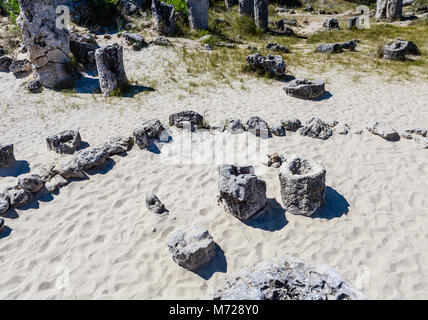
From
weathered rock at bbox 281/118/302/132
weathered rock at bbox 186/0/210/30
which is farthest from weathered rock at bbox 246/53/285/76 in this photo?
weathered rock at bbox 186/0/210/30

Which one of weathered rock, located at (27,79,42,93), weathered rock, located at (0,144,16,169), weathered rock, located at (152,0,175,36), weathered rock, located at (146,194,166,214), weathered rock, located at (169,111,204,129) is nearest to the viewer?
weathered rock, located at (146,194,166,214)

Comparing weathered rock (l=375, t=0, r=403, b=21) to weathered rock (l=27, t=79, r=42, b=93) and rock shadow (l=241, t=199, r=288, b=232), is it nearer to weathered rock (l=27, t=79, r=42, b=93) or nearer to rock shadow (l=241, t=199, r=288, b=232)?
rock shadow (l=241, t=199, r=288, b=232)

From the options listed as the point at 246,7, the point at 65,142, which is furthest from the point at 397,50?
the point at 65,142

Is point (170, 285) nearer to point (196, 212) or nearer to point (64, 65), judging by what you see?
point (196, 212)

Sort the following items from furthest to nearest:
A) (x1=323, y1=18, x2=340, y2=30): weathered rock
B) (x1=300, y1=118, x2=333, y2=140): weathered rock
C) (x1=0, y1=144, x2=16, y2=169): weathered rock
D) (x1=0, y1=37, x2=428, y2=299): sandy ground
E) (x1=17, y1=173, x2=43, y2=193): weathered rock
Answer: (x1=323, y1=18, x2=340, y2=30): weathered rock → (x1=300, y1=118, x2=333, y2=140): weathered rock → (x1=0, y1=144, x2=16, y2=169): weathered rock → (x1=17, y1=173, x2=43, y2=193): weathered rock → (x1=0, y1=37, x2=428, y2=299): sandy ground

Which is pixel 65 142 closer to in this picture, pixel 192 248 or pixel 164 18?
pixel 192 248

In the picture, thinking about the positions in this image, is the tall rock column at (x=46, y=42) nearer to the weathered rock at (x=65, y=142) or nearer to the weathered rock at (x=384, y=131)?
the weathered rock at (x=65, y=142)

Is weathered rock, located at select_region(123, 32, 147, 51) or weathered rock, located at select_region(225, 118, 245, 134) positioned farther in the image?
weathered rock, located at select_region(123, 32, 147, 51)
